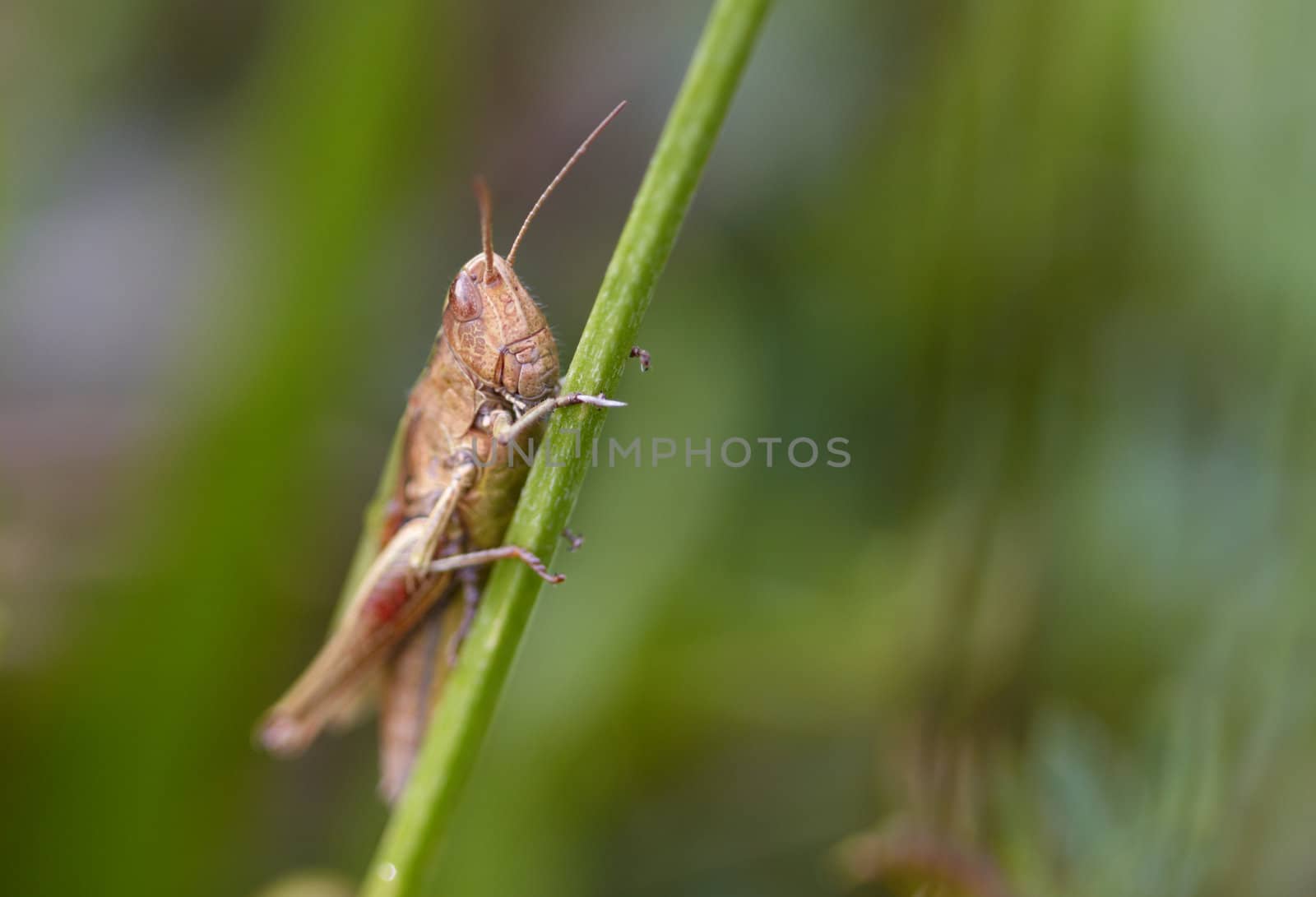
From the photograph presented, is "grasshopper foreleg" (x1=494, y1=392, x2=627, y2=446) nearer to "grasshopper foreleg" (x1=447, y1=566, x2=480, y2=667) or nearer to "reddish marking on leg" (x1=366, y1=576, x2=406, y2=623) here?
"grasshopper foreleg" (x1=447, y1=566, x2=480, y2=667)

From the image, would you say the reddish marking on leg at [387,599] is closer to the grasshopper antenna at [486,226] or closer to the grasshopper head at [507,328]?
the grasshopper head at [507,328]

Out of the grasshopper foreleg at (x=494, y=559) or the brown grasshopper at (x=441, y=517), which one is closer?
the grasshopper foreleg at (x=494, y=559)

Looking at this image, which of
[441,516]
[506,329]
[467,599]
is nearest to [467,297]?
[506,329]

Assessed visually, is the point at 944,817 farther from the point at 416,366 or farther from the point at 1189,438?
the point at 416,366

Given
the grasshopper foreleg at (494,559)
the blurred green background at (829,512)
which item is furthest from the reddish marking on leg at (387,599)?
the blurred green background at (829,512)

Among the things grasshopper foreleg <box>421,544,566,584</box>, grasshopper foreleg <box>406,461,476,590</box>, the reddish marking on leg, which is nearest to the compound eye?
grasshopper foreleg <box>406,461,476,590</box>

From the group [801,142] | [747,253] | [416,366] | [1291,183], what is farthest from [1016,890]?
[416,366]

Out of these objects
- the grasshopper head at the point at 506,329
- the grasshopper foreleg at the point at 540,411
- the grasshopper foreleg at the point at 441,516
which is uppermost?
the grasshopper head at the point at 506,329
